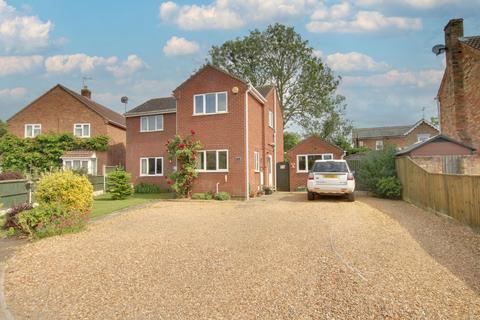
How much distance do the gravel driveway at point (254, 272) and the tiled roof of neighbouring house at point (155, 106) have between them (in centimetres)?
1563

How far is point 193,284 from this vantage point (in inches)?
192

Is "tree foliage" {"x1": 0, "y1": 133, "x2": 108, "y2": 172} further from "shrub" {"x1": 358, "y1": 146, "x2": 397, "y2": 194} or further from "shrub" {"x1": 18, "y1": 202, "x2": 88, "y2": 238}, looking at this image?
"shrub" {"x1": 358, "y1": 146, "x2": 397, "y2": 194}

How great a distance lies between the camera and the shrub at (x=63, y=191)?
31.8 ft

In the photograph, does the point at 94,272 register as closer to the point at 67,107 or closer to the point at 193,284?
the point at 193,284

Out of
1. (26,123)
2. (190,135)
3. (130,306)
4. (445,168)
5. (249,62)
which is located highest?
(249,62)

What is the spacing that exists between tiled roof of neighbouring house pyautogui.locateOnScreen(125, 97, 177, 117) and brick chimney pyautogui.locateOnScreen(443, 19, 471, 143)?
1776 cm

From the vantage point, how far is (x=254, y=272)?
5305 millimetres

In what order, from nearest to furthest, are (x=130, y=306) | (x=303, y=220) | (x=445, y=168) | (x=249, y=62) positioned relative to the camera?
1. (x=130, y=306)
2. (x=303, y=220)
3. (x=445, y=168)
4. (x=249, y=62)

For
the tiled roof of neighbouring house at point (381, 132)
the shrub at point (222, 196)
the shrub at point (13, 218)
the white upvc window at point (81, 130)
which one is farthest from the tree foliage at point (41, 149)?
the tiled roof of neighbouring house at point (381, 132)

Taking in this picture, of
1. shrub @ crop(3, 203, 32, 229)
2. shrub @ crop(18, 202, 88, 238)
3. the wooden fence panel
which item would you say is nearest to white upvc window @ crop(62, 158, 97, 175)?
shrub @ crop(3, 203, 32, 229)

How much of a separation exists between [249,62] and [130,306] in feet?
113

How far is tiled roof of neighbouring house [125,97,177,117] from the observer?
23.8 metres

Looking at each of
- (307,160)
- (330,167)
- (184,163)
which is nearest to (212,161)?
(184,163)

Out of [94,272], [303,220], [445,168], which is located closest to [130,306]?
[94,272]
